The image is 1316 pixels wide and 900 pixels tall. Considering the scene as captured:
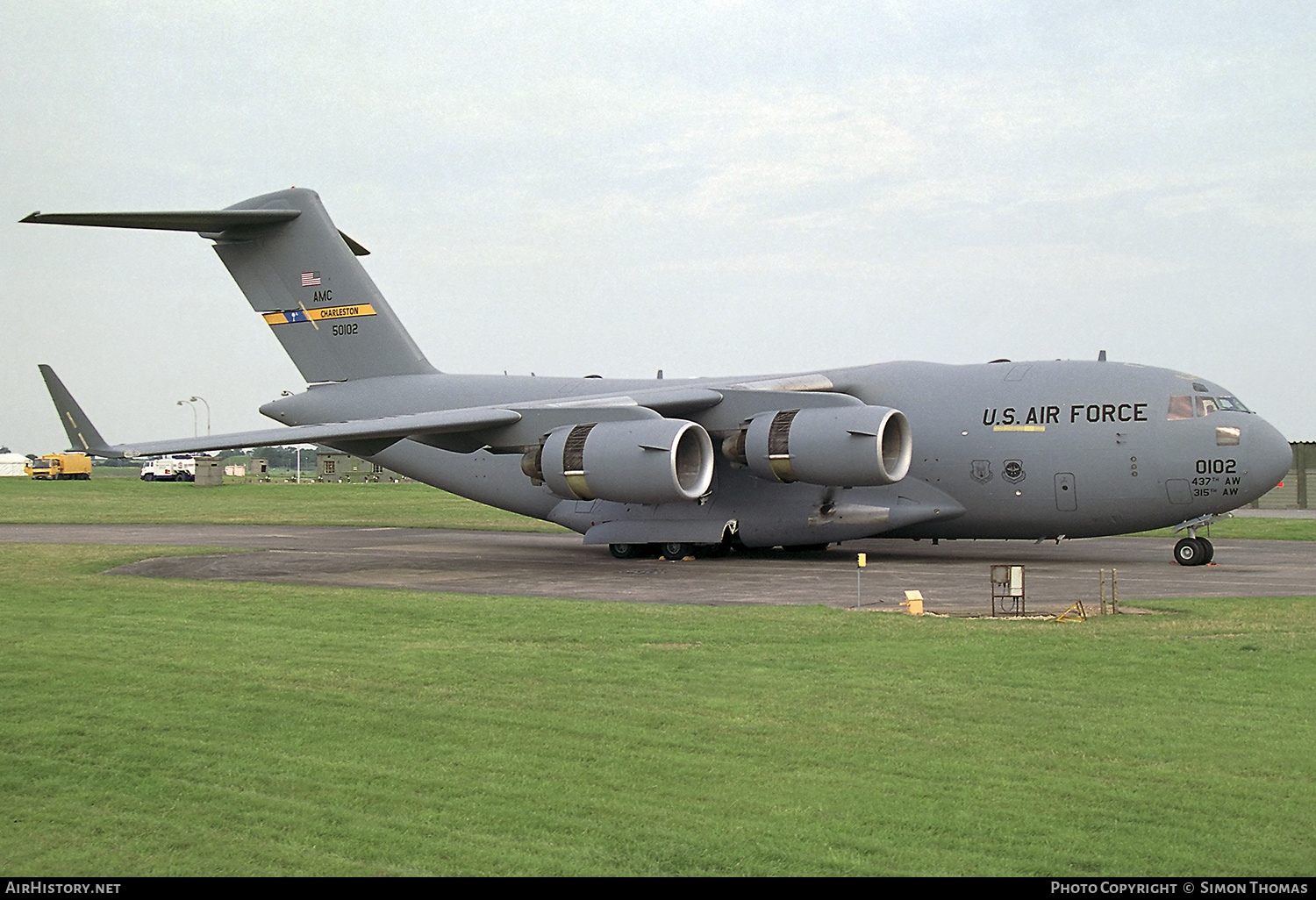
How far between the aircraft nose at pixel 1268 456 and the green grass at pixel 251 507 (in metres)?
18.1

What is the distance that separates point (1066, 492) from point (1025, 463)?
30.8 inches

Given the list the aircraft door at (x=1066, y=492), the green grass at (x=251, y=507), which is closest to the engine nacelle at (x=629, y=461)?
the aircraft door at (x=1066, y=492)

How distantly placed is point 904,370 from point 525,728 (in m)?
16.1

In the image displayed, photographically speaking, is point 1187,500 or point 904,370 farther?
point 904,370

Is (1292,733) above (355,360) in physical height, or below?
below

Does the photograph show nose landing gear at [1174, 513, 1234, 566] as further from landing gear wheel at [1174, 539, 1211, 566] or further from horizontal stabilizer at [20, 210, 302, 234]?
horizontal stabilizer at [20, 210, 302, 234]

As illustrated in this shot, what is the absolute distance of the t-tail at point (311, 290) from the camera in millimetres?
23938

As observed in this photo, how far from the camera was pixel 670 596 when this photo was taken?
14461 mm

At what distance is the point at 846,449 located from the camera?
18.5 metres

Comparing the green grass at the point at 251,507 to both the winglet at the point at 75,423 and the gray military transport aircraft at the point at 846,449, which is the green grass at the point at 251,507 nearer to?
the gray military transport aircraft at the point at 846,449

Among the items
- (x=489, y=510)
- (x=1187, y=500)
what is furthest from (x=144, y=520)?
(x=1187, y=500)

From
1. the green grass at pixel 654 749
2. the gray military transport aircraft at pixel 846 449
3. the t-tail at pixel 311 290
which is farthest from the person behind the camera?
the t-tail at pixel 311 290

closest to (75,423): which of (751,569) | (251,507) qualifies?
(751,569)

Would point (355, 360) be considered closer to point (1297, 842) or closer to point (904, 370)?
point (904, 370)
